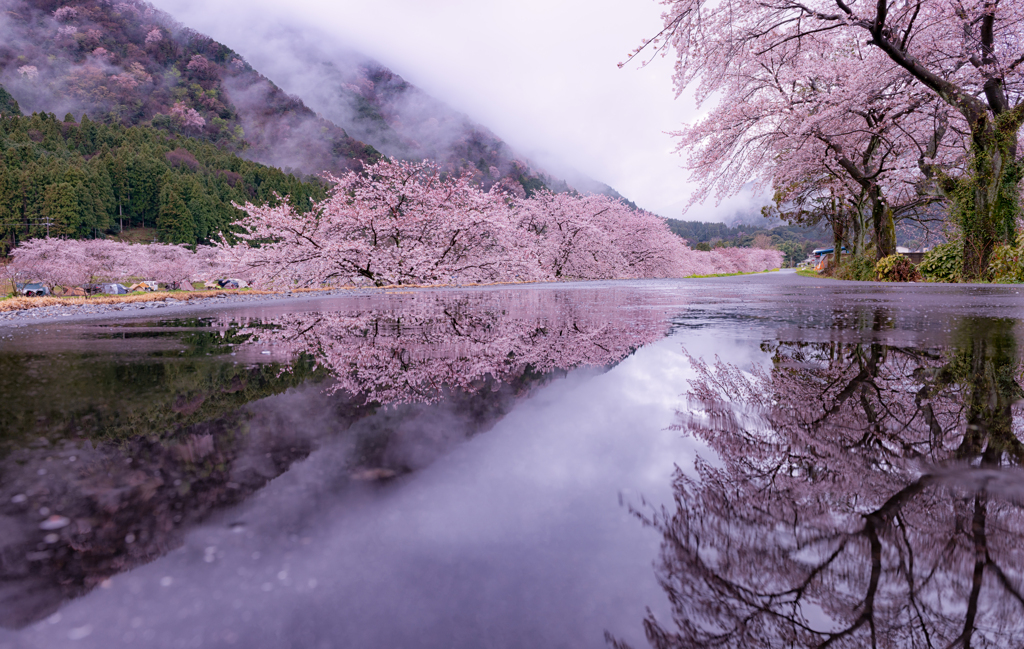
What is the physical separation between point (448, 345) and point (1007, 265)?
43.8 ft

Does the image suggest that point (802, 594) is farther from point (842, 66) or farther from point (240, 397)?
point (842, 66)

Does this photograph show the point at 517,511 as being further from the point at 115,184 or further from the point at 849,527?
the point at 115,184

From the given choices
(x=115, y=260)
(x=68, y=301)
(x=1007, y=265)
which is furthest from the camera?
(x=115, y=260)

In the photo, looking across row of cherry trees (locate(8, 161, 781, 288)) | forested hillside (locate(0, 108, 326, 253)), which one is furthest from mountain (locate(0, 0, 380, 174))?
row of cherry trees (locate(8, 161, 781, 288))

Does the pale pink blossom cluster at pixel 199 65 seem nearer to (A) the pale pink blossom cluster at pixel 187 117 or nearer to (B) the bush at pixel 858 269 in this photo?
(A) the pale pink blossom cluster at pixel 187 117

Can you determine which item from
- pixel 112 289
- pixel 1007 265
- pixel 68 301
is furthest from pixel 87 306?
pixel 112 289

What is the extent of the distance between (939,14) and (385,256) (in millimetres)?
14450

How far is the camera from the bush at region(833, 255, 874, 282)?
16616mm

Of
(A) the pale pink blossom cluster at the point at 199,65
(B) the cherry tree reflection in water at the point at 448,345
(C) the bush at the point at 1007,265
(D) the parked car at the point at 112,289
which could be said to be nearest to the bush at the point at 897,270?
(C) the bush at the point at 1007,265

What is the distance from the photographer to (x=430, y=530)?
0.95m

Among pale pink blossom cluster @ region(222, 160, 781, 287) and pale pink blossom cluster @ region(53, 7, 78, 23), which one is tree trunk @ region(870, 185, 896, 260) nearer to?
pale pink blossom cluster @ region(222, 160, 781, 287)

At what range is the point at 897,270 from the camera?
571 inches

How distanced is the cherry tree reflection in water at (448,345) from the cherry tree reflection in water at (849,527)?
110cm

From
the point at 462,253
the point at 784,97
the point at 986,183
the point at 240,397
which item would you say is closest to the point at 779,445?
the point at 240,397
